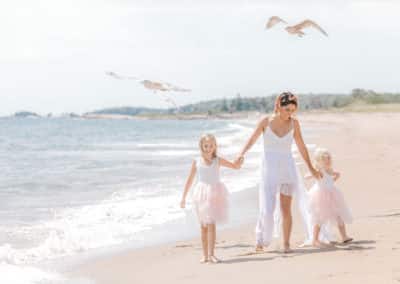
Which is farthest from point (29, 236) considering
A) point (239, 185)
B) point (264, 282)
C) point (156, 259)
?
point (239, 185)

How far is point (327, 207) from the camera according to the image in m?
6.95

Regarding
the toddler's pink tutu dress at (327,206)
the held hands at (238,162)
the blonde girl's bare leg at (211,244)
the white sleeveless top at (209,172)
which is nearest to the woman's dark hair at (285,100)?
the held hands at (238,162)

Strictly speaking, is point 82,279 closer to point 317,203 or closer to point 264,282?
point 264,282

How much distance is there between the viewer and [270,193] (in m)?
6.76

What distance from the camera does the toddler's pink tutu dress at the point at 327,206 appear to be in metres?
6.94

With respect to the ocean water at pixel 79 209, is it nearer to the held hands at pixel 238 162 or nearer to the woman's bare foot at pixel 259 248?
the woman's bare foot at pixel 259 248

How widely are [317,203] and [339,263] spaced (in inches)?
46.6

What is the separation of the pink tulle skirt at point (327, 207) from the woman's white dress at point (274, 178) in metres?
0.17

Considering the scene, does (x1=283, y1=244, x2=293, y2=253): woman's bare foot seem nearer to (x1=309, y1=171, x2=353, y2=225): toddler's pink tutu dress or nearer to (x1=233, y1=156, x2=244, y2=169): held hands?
(x1=309, y1=171, x2=353, y2=225): toddler's pink tutu dress

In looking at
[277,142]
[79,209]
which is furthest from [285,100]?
[79,209]

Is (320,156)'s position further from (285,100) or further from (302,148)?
(285,100)

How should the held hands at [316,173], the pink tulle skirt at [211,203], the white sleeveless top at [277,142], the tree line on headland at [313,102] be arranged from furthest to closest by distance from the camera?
1. the tree line on headland at [313,102]
2. the held hands at [316,173]
3. the white sleeveless top at [277,142]
4. the pink tulle skirt at [211,203]

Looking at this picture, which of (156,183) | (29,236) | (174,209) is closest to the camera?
(29,236)

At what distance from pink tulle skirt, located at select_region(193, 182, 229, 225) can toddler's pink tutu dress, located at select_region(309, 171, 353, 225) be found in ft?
3.27
